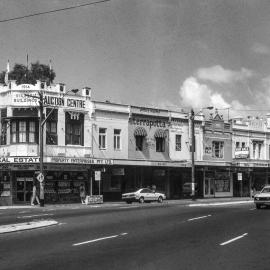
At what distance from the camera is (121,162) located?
45625 mm

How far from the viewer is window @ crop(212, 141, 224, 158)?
188 feet

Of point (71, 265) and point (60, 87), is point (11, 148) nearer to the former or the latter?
point (60, 87)

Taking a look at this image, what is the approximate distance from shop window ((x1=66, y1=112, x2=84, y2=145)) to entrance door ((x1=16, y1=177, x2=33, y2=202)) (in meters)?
4.46

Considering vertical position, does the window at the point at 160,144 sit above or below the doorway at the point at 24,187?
above

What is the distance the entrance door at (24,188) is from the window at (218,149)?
72.8 ft

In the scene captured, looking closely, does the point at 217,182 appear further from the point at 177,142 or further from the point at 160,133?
the point at 160,133

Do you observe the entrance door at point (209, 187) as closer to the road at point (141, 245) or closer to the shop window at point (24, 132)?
the shop window at point (24, 132)

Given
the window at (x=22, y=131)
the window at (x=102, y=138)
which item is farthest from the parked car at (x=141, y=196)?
the window at (x=22, y=131)

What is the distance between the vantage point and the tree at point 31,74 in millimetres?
64375

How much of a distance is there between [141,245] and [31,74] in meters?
53.4

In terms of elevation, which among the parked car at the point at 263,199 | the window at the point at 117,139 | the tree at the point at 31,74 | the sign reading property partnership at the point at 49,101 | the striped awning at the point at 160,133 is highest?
the tree at the point at 31,74

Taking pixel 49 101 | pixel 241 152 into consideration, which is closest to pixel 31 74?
pixel 49 101

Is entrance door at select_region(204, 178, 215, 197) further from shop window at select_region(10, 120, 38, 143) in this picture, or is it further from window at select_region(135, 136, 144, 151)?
shop window at select_region(10, 120, 38, 143)

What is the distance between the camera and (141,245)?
1518 cm
